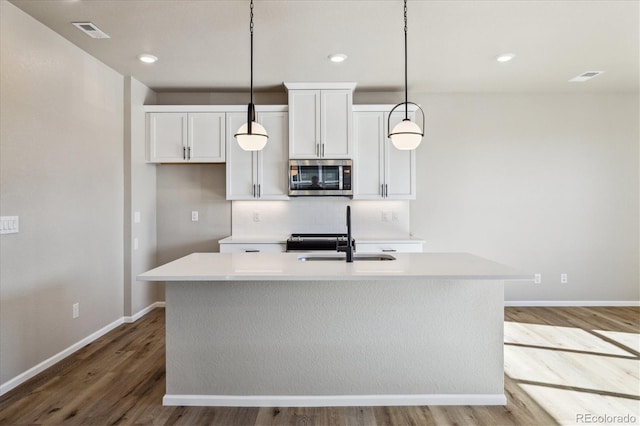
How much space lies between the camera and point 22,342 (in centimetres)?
260

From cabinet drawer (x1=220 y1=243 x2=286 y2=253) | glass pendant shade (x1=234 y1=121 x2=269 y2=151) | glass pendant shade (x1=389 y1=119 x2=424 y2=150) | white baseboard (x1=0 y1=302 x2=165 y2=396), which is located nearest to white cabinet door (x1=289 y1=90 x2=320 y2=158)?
cabinet drawer (x1=220 y1=243 x2=286 y2=253)

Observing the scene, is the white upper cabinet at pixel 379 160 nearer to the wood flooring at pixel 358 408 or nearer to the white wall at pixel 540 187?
the white wall at pixel 540 187

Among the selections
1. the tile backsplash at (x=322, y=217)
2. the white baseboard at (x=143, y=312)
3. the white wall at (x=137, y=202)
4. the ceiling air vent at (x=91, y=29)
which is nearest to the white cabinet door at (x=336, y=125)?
the tile backsplash at (x=322, y=217)

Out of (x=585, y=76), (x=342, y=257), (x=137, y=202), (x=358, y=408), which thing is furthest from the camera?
(x=137, y=202)

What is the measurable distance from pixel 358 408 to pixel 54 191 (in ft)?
8.98

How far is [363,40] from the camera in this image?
3076 millimetres

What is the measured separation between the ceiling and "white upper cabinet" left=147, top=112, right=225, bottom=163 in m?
0.38

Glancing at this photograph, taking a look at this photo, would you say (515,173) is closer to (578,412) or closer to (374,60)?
(374,60)

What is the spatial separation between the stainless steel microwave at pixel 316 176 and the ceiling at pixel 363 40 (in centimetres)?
91

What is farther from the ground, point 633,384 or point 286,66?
point 286,66

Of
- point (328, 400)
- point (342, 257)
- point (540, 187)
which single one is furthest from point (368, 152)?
point (328, 400)

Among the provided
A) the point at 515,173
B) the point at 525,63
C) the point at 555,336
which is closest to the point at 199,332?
the point at 555,336

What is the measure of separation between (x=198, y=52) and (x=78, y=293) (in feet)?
7.64

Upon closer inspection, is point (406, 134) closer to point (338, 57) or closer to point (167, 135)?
point (338, 57)
